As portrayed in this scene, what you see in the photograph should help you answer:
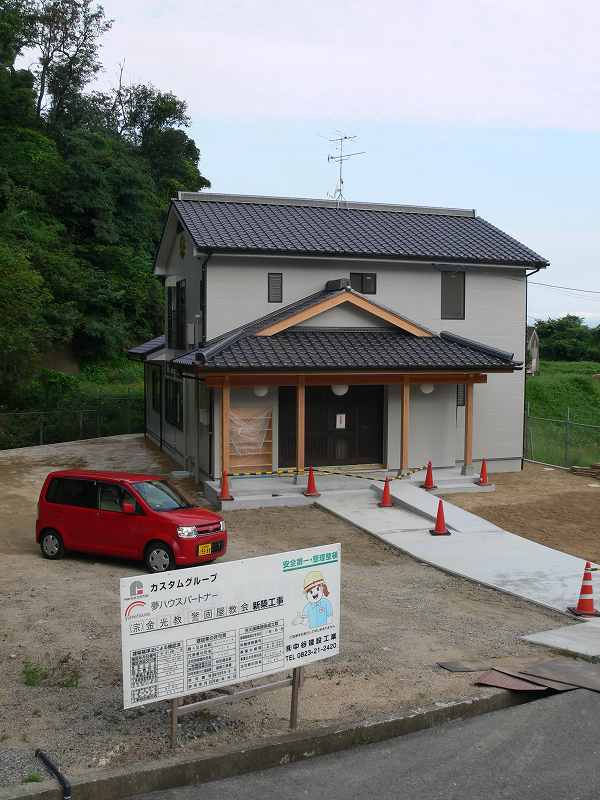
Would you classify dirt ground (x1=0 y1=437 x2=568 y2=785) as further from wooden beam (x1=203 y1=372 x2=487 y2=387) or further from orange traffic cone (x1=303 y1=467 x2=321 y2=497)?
wooden beam (x1=203 y1=372 x2=487 y2=387)

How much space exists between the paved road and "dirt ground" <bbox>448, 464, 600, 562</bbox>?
28.0 feet

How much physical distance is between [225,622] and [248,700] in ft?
5.31

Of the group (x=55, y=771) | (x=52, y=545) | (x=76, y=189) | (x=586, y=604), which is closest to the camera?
(x=55, y=771)

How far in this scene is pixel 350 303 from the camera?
880 inches

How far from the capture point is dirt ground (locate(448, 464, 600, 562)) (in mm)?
17188

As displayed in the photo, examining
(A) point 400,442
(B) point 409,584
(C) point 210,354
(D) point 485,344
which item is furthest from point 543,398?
(B) point 409,584

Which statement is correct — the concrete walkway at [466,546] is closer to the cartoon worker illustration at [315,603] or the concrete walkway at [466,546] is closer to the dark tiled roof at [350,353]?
the dark tiled roof at [350,353]

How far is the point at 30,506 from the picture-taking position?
20359mm

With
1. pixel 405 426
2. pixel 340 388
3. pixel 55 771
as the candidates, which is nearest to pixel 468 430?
pixel 405 426

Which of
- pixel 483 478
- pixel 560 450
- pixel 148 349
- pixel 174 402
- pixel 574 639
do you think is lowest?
pixel 574 639

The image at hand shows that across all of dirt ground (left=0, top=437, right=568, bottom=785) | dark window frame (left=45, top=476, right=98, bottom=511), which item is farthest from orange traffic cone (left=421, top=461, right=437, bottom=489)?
dark window frame (left=45, top=476, right=98, bottom=511)

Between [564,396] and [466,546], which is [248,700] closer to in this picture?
[466,546]

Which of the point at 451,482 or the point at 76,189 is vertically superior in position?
the point at 76,189

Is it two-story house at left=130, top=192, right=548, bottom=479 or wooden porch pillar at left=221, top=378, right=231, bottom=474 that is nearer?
wooden porch pillar at left=221, top=378, right=231, bottom=474
